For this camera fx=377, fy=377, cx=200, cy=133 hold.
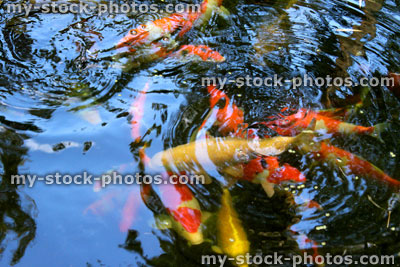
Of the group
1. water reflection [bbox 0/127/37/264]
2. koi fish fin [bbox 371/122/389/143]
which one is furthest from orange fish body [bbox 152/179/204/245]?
koi fish fin [bbox 371/122/389/143]

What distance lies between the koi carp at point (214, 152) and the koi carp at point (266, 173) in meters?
0.08

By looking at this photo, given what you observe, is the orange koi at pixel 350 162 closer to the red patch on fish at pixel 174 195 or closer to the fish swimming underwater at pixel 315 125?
the fish swimming underwater at pixel 315 125

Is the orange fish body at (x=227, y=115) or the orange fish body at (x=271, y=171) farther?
the orange fish body at (x=227, y=115)

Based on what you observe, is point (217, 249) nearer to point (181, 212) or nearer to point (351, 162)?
point (181, 212)

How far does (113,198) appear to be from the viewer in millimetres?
2982

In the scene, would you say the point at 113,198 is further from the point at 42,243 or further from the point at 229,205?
the point at 229,205

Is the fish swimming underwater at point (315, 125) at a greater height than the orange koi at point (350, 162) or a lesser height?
greater

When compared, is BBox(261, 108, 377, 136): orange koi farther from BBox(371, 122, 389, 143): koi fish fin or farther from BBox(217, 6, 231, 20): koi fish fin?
BBox(217, 6, 231, 20): koi fish fin

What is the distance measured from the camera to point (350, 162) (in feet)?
10.8

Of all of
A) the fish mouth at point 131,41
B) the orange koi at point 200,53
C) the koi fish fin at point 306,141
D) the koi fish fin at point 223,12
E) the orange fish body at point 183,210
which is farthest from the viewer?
the koi fish fin at point 223,12

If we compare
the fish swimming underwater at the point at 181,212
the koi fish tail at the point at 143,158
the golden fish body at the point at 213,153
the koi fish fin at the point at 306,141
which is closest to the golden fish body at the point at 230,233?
the fish swimming underwater at the point at 181,212

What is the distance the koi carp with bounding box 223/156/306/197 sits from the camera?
3131 mm

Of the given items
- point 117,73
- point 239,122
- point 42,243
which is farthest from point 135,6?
point 42,243

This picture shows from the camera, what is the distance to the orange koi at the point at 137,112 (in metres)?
3.42
